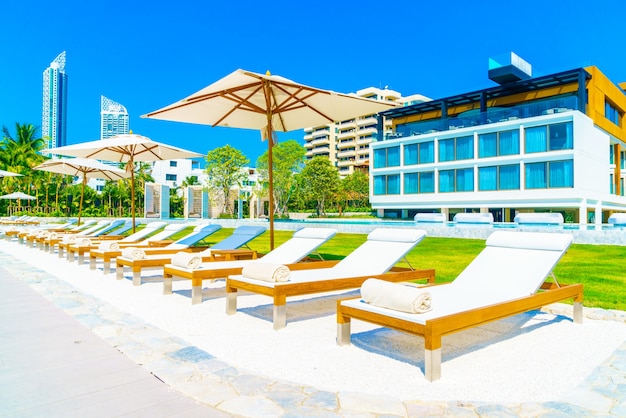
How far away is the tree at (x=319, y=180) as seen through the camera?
49219mm

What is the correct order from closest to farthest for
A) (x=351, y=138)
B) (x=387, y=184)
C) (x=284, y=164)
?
1. (x=387, y=184)
2. (x=284, y=164)
3. (x=351, y=138)

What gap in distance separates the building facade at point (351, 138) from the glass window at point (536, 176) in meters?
44.8

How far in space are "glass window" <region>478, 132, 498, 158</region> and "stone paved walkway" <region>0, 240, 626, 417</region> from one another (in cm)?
2767

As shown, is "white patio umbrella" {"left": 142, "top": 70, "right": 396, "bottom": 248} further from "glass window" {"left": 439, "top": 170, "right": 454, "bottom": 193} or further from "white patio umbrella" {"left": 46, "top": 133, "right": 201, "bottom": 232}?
"glass window" {"left": 439, "top": 170, "right": 454, "bottom": 193}

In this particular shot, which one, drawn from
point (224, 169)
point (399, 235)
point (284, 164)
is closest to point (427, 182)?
point (284, 164)

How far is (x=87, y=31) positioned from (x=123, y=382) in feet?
345

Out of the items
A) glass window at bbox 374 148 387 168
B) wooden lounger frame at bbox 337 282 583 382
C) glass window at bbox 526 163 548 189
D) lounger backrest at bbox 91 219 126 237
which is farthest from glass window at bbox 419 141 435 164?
wooden lounger frame at bbox 337 282 583 382

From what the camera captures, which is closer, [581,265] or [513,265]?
[513,265]

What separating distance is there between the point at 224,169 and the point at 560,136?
2570 cm

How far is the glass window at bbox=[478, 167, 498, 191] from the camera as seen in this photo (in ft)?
96.9

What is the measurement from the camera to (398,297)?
134 inches

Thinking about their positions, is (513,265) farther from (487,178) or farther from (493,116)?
(493,116)

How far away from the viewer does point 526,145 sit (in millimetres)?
27922

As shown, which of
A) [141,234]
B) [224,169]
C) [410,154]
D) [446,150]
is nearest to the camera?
[141,234]
